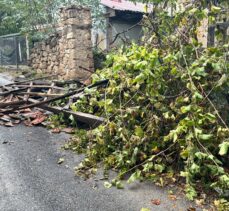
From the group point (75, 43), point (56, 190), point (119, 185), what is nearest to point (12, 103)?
point (75, 43)

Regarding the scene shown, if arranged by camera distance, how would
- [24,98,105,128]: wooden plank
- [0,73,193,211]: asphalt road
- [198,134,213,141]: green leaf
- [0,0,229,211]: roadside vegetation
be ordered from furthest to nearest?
[24,98,105,128]: wooden plank → [0,0,229,211]: roadside vegetation → [198,134,213,141]: green leaf → [0,73,193,211]: asphalt road

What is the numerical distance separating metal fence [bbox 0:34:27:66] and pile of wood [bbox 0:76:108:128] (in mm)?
5206

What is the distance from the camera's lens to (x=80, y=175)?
12.9 ft

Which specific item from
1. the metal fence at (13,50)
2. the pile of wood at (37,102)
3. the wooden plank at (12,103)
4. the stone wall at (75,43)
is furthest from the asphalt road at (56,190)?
the metal fence at (13,50)

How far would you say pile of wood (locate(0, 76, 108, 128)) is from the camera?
561cm

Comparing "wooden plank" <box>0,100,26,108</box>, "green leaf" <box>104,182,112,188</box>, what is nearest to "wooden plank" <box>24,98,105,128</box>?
"wooden plank" <box>0,100,26,108</box>

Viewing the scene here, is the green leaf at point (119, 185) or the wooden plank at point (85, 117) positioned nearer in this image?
the green leaf at point (119, 185)

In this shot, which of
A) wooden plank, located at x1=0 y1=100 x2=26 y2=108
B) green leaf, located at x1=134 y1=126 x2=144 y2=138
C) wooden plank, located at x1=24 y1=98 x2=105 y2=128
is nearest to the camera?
green leaf, located at x1=134 y1=126 x2=144 y2=138

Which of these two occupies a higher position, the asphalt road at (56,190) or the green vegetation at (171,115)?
the green vegetation at (171,115)

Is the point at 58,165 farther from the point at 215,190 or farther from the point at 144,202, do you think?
the point at 215,190

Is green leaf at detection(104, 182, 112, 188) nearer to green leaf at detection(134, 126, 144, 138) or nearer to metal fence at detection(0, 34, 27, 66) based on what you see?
green leaf at detection(134, 126, 144, 138)

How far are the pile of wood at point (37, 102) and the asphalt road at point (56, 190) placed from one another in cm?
116

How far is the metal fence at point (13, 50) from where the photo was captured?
42.3 feet

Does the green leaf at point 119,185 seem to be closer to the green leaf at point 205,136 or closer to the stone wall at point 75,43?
the green leaf at point 205,136
